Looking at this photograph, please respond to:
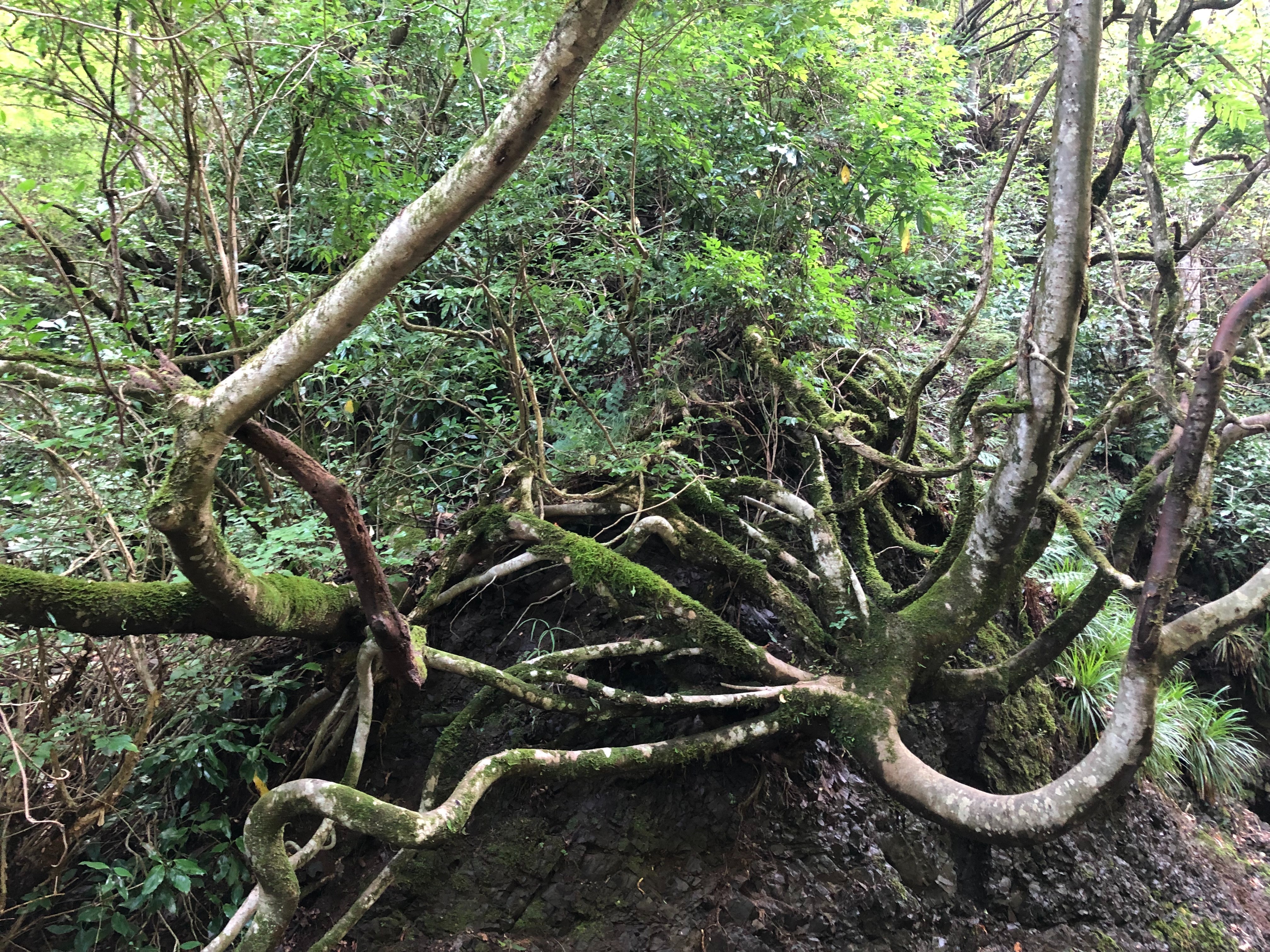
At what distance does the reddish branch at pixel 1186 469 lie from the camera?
256 cm

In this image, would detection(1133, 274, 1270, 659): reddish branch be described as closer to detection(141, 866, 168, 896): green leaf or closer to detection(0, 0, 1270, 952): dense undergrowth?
detection(0, 0, 1270, 952): dense undergrowth

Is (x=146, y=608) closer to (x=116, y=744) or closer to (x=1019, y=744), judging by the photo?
(x=116, y=744)

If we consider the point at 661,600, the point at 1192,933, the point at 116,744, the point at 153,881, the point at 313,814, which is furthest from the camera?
the point at 1192,933

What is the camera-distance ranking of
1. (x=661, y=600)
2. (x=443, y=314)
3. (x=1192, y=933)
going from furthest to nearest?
(x=443, y=314) → (x=1192, y=933) → (x=661, y=600)

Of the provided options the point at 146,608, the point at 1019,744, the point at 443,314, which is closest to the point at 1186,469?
the point at 1019,744

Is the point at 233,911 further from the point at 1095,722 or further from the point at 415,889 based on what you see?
the point at 1095,722

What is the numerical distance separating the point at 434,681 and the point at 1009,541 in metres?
3.33

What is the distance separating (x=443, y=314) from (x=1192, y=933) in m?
6.06

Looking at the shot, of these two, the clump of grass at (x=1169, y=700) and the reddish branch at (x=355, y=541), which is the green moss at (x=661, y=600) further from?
the clump of grass at (x=1169, y=700)

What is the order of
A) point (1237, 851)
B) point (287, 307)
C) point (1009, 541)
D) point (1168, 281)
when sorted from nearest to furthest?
point (1009, 541)
point (1168, 281)
point (287, 307)
point (1237, 851)

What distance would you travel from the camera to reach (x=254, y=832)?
251 cm

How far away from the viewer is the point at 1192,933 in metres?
3.63

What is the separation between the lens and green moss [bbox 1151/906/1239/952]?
3555 mm

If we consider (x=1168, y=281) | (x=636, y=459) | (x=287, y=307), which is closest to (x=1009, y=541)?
(x=1168, y=281)
